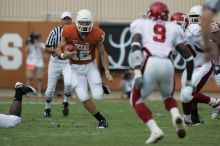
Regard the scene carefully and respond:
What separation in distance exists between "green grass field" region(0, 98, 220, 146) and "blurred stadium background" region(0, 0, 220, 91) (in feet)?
20.2

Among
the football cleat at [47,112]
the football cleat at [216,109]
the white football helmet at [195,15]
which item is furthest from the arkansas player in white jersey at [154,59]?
the football cleat at [47,112]

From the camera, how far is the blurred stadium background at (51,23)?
763 inches

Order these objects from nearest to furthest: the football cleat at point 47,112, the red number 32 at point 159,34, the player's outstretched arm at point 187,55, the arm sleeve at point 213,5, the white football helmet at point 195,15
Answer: the arm sleeve at point 213,5, the red number 32 at point 159,34, the player's outstretched arm at point 187,55, the white football helmet at point 195,15, the football cleat at point 47,112

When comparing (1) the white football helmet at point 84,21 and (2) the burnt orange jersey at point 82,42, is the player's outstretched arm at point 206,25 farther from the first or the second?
(2) the burnt orange jersey at point 82,42

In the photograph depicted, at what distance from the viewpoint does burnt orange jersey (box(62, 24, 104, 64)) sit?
10.4 meters

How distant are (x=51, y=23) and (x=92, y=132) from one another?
10.0m

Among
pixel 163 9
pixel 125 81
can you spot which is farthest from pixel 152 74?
pixel 125 81

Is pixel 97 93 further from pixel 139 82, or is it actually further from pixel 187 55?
pixel 139 82

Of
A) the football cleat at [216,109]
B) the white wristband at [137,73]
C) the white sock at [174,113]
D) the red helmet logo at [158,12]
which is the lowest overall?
the football cleat at [216,109]

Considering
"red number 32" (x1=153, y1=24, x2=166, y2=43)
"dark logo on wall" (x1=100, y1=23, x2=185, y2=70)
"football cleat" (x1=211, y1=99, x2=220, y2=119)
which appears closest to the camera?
"red number 32" (x1=153, y1=24, x2=166, y2=43)

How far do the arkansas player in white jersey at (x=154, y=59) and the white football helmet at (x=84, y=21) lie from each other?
198 centimetres

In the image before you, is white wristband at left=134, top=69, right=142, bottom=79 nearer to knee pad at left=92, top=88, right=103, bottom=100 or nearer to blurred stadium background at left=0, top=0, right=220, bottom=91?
knee pad at left=92, top=88, right=103, bottom=100

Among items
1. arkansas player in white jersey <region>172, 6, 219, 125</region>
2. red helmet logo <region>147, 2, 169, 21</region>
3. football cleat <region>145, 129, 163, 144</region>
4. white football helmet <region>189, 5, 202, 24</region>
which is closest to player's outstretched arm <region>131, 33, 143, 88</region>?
red helmet logo <region>147, 2, 169, 21</region>

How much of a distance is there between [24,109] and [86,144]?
5.69 meters
